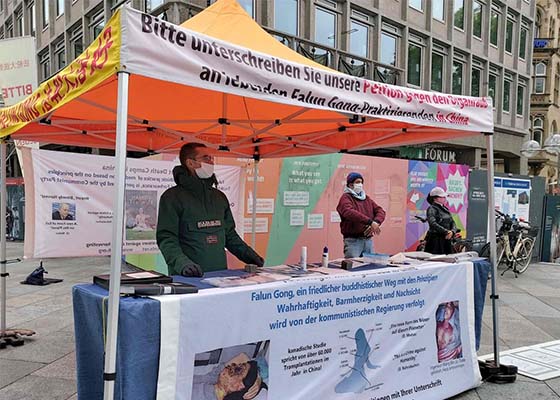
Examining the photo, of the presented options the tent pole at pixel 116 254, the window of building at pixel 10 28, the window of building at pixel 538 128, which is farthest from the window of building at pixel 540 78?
the tent pole at pixel 116 254

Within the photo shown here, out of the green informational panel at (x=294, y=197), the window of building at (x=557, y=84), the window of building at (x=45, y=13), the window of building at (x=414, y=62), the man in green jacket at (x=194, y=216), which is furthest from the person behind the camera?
the window of building at (x=557, y=84)

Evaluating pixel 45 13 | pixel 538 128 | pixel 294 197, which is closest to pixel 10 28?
pixel 45 13

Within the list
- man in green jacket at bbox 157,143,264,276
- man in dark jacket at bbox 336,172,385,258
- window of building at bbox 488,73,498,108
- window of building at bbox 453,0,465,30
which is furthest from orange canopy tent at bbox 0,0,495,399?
window of building at bbox 488,73,498,108

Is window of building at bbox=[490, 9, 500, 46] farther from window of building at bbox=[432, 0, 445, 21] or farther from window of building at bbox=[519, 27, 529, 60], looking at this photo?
window of building at bbox=[432, 0, 445, 21]

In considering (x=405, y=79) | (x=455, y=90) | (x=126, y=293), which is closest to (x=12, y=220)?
(x=405, y=79)

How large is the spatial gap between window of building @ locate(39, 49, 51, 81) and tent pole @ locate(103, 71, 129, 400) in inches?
837

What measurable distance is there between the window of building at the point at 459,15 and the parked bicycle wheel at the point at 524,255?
1444 centimetres

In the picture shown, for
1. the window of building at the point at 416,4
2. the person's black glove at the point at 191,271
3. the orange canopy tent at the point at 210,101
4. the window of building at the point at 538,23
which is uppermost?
the window of building at the point at 538,23

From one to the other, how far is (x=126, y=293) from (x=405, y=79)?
58.9 feet

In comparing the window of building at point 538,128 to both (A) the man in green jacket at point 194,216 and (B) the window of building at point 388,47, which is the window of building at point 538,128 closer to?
(B) the window of building at point 388,47

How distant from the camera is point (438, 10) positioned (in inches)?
826

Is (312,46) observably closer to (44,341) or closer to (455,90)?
(455,90)

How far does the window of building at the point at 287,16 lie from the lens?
48.2 ft

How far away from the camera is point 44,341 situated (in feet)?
16.6
